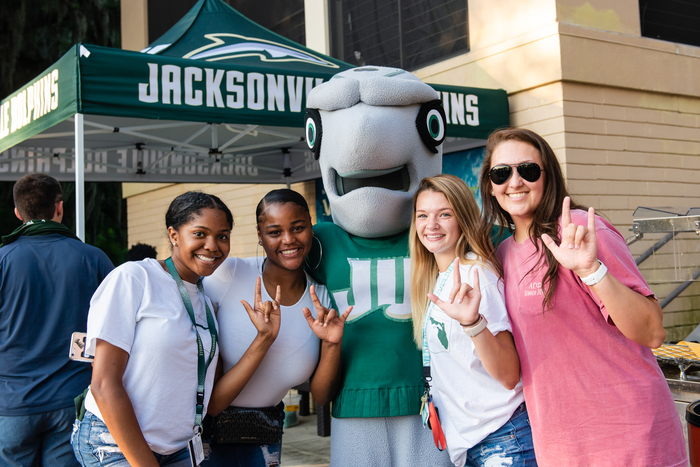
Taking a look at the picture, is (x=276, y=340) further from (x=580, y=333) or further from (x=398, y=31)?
(x=398, y=31)

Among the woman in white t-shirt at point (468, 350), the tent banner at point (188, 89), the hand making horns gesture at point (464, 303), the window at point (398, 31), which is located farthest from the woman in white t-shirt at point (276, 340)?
the window at point (398, 31)

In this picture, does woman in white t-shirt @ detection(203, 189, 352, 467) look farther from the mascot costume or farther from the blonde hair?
the blonde hair

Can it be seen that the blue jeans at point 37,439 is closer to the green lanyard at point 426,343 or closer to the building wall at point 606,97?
the green lanyard at point 426,343

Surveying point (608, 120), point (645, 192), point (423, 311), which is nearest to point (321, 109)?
point (423, 311)

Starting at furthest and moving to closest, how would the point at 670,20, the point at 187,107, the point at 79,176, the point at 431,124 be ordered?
the point at 670,20, the point at 187,107, the point at 79,176, the point at 431,124

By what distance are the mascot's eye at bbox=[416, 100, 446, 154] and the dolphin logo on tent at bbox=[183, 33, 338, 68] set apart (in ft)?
9.71

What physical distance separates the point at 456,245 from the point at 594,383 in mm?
718

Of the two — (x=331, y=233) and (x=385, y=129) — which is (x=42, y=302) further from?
(x=385, y=129)

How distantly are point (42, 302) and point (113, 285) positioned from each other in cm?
Result: 134

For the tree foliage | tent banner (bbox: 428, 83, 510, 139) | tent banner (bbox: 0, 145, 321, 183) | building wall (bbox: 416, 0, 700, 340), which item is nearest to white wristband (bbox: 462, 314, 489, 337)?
tent banner (bbox: 428, 83, 510, 139)

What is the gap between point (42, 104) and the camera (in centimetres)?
468

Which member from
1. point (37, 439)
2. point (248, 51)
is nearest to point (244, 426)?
point (37, 439)

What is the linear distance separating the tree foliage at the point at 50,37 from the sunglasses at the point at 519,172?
32.7 feet

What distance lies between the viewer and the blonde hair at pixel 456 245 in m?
2.28
